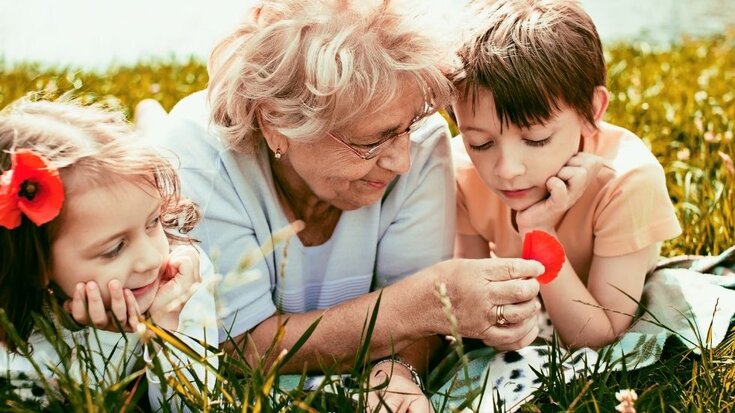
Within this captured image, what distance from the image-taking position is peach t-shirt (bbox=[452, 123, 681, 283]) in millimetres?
2920

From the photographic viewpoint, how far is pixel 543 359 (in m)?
2.84

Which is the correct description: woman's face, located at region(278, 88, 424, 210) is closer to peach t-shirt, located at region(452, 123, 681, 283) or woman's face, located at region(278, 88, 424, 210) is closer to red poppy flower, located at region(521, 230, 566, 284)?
red poppy flower, located at region(521, 230, 566, 284)

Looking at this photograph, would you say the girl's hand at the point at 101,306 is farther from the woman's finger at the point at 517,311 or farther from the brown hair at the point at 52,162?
the woman's finger at the point at 517,311

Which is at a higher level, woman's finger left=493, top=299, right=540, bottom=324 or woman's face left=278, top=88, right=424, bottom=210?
woman's face left=278, top=88, right=424, bottom=210

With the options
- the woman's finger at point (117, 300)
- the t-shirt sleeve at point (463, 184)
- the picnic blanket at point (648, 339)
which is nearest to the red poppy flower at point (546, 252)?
the picnic blanket at point (648, 339)

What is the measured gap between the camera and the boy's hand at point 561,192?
2838 mm

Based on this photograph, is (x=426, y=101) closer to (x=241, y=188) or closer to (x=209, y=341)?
(x=241, y=188)

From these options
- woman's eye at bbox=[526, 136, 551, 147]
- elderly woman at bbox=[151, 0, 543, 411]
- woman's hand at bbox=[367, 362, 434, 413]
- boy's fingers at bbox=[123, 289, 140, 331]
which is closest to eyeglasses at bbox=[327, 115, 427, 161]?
elderly woman at bbox=[151, 0, 543, 411]

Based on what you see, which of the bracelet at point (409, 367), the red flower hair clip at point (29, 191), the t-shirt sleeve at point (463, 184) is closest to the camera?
the red flower hair clip at point (29, 191)

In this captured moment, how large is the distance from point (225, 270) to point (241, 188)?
264mm

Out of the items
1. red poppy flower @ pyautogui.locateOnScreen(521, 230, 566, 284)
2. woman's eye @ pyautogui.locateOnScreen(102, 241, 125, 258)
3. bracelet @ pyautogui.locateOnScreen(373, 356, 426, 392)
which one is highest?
woman's eye @ pyautogui.locateOnScreen(102, 241, 125, 258)

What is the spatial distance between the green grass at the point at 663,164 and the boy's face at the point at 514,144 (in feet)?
2.02

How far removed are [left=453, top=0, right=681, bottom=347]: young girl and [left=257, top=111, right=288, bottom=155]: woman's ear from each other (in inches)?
20.7

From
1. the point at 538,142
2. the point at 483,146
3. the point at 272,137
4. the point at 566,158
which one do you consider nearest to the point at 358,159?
the point at 272,137
